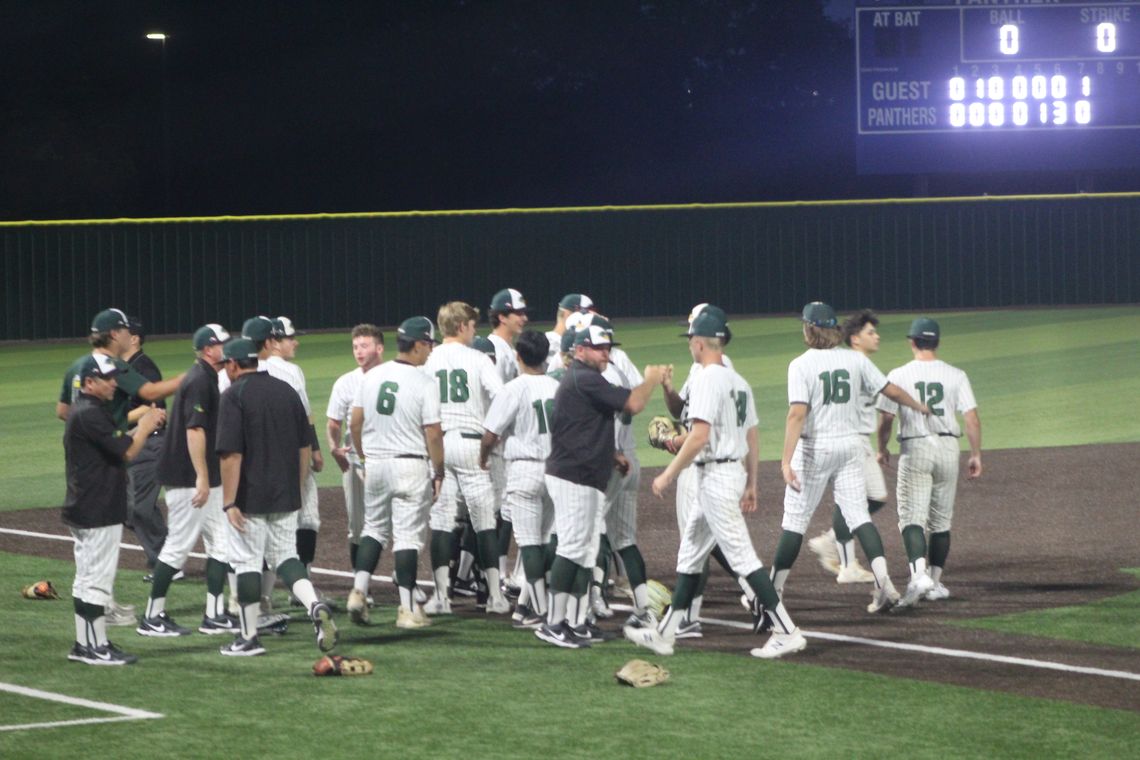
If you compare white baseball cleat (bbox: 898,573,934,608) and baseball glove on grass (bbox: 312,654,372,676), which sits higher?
white baseball cleat (bbox: 898,573,934,608)

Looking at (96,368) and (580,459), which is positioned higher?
(96,368)

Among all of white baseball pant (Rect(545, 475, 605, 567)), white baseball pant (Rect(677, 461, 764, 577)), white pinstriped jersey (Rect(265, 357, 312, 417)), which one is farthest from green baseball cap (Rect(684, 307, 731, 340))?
white pinstriped jersey (Rect(265, 357, 312, 417))

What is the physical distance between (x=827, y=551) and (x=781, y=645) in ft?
9.20

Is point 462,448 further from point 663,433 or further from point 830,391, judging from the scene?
point 830,391

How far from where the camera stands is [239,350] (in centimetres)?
868

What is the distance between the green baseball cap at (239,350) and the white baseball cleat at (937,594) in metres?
4.32

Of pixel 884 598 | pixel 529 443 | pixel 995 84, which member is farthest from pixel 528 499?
pixel 995 84

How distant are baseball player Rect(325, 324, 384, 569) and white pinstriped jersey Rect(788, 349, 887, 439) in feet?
8.73

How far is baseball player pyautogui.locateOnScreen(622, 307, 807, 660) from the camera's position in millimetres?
8430

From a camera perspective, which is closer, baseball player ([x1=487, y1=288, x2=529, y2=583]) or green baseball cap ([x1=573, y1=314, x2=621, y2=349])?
green baseball cap ([x1=573, y1=314, x2=621, y2=349])

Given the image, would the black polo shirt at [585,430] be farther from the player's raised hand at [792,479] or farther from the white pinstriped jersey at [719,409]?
the player's raised hand at [792,479]

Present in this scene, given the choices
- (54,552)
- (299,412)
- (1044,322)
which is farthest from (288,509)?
(1044,322)

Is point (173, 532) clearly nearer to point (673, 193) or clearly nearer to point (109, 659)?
point (109, 659)

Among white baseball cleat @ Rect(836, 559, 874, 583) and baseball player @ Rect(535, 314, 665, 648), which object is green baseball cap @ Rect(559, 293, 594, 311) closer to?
baseball player @ Rect(535, 314, 665, 648)
